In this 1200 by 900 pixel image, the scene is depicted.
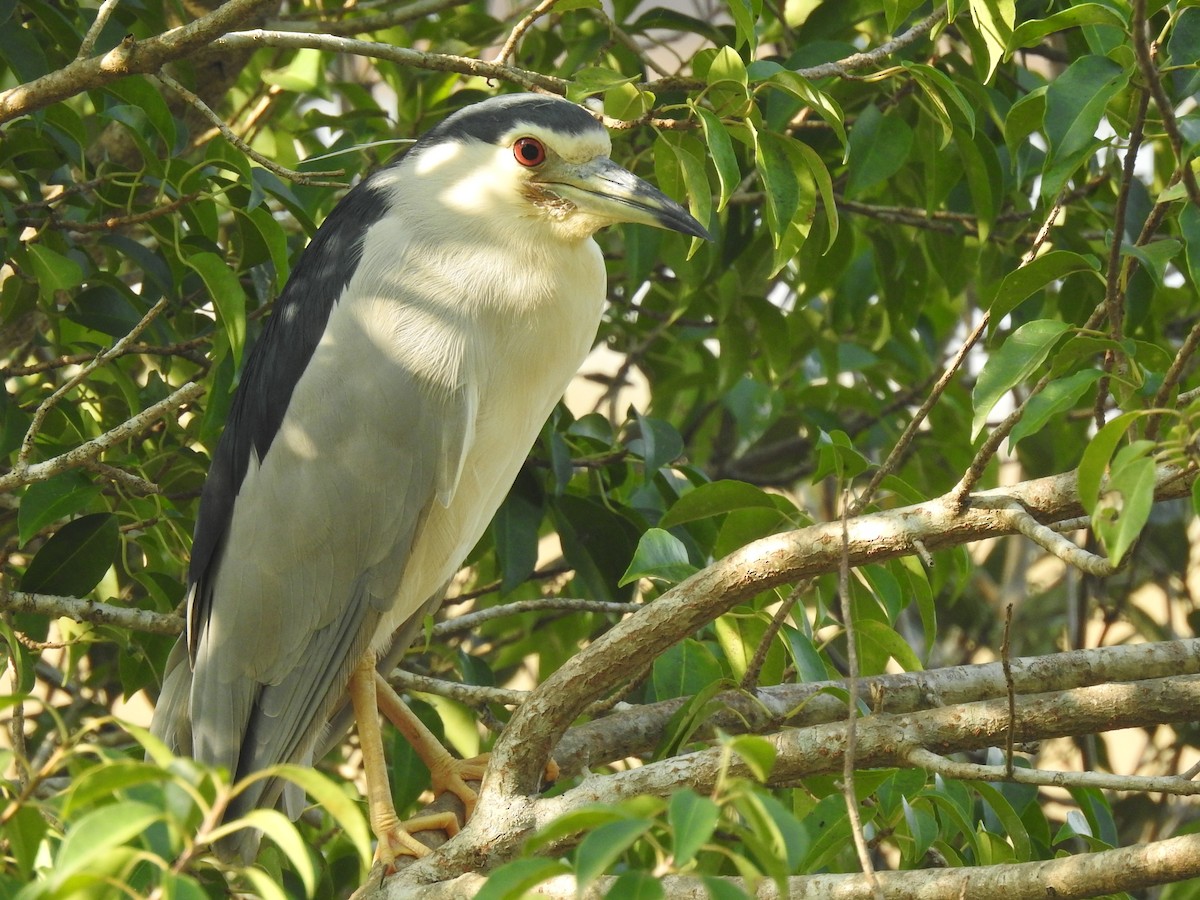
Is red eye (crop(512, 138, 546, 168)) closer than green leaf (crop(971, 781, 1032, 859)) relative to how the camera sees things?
No

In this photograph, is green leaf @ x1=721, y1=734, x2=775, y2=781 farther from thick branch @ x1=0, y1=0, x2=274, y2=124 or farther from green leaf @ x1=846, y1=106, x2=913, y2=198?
green leaf @ x1=846, y1=106, x2=913, y2=198

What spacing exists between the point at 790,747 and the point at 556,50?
78.8 inches

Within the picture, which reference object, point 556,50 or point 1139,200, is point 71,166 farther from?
point 1139,200

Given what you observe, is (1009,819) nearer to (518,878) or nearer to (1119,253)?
(1119,253)

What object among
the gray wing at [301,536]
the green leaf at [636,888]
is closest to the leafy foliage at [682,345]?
the green leaf at [636,888]

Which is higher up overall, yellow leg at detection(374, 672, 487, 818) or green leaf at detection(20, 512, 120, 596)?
green leaf at detection(20, 512, 120, 596)

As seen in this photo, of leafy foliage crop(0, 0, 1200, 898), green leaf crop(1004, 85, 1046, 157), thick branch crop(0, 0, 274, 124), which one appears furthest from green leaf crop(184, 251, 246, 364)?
green leaf crop(1004, 85, 1046, 157)

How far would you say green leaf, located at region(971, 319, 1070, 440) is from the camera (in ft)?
5.41

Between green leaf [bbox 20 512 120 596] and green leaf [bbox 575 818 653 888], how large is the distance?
1.63m

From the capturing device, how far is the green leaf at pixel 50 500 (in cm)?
227

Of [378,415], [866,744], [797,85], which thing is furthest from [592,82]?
[866,744]

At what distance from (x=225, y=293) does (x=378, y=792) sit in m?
0.95

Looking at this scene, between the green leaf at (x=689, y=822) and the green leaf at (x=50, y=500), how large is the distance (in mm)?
1537

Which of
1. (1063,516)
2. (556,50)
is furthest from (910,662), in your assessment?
→ (556,50)
